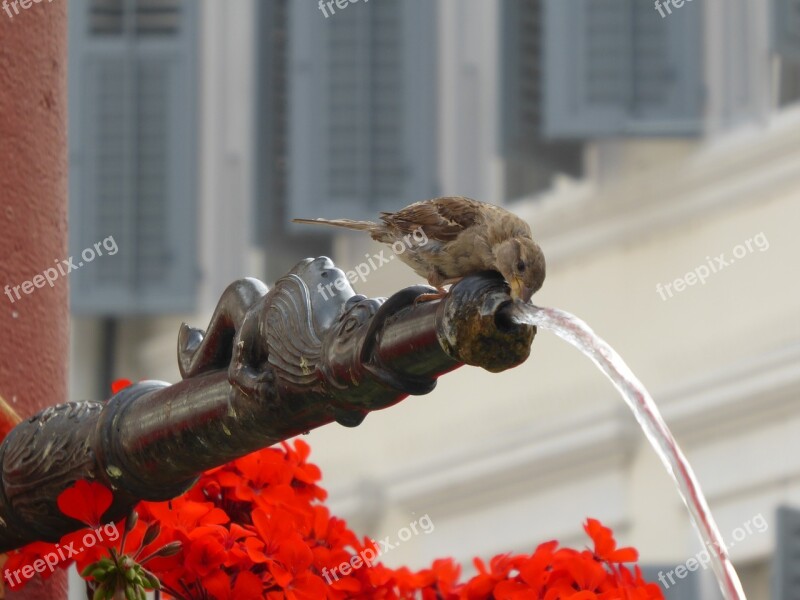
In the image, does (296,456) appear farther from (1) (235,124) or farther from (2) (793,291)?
(1) (235,124)

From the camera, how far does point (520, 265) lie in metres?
1.57

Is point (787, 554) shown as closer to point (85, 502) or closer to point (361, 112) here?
point (361, 112)

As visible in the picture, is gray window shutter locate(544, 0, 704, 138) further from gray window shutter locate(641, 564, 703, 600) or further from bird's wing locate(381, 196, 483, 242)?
bird's wing locate(381, 196, 483, 242)

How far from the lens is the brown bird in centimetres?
157

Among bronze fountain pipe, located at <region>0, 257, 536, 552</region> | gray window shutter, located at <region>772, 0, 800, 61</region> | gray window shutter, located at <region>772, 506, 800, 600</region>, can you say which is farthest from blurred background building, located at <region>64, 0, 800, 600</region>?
bronze fountain pipe, located at <region>0, 257, 536, 552</region>

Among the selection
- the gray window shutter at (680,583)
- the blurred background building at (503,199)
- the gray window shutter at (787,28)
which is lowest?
the gray window shutter at (680,583)

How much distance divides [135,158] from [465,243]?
23.6ft

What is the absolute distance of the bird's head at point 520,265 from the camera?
152 cm

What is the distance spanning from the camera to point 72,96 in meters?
8.48

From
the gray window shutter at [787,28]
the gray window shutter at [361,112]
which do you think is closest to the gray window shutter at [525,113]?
the gray window shutter at [361,112]

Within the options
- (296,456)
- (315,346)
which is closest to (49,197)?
(296,456)

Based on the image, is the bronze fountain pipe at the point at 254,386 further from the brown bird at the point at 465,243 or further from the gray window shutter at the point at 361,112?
the gray window shutter at the point at 361,112

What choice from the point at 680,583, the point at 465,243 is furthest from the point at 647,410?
the point at 680,583

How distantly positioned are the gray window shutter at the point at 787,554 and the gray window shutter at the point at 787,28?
198cm
